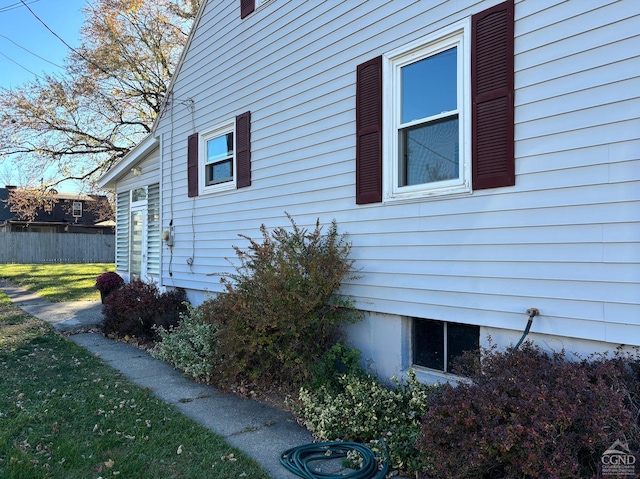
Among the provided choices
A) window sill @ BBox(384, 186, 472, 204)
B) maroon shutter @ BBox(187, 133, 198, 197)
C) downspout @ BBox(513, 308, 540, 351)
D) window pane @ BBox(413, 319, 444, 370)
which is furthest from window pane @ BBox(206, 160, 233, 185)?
downspout @ BBox(513, 308, 540, 351)

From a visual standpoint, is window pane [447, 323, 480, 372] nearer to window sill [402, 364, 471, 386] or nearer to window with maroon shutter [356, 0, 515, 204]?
window sill [402, 364, 471, 386]

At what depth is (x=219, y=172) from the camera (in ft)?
24.8

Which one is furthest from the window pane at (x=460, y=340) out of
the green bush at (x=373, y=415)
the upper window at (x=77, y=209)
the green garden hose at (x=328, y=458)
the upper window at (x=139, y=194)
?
the upper window at (x=77, y=209)

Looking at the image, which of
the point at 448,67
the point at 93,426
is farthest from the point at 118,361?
the point at 448,67

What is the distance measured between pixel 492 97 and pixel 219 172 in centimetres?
497

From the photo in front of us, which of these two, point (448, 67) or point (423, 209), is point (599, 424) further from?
point (448, 67)

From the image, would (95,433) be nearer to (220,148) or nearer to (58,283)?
(220,148)

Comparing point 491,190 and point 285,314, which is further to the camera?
point 285,314

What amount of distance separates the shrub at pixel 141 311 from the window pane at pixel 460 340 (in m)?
4.40

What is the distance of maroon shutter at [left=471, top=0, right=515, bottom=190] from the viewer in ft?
11.8

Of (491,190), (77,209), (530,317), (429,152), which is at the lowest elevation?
(530,317)

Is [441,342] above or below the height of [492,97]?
below

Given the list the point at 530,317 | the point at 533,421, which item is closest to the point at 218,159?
the point at 530,317

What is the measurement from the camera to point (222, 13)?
7.40 meters
